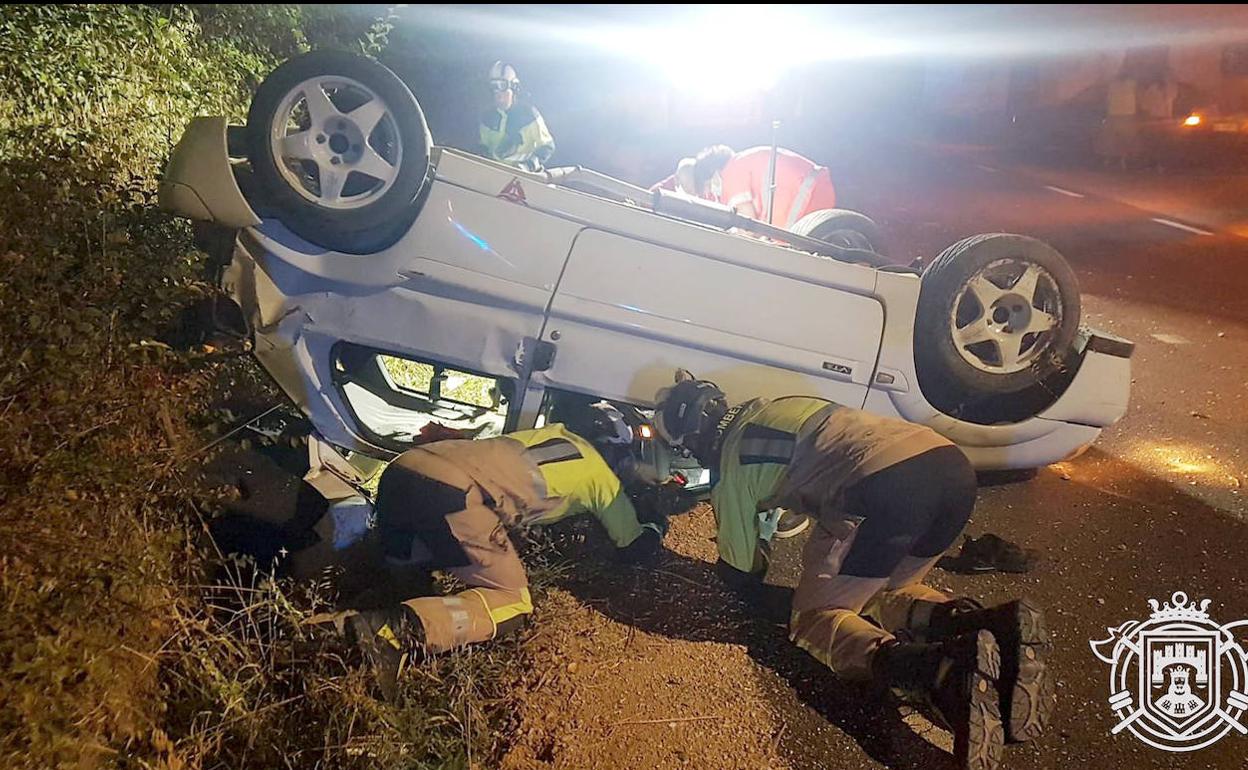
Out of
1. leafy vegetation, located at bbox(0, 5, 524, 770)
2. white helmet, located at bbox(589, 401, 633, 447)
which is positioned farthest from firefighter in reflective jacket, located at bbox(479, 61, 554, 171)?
white helmet, located at bbox(589, 401, 633, 447)

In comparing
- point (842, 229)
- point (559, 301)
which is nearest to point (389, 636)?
point (559, 301)

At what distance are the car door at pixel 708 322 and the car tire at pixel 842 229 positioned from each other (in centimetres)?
116

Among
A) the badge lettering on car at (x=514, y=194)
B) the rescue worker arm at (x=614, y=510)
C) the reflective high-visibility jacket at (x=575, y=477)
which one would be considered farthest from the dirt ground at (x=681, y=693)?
the badge lettering on car at (x=514, y=194)

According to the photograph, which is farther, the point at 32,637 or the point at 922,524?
the point at 922,524

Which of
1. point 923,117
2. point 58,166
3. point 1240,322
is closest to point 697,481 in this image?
point 58,166

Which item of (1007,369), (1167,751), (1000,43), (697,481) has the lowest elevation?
(1167,751)

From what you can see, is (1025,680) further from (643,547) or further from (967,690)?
(643,547)

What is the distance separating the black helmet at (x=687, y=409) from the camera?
3.19 m

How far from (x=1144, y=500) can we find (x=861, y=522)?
2.45 m

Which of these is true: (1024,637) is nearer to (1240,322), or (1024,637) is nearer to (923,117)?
(1240,322)

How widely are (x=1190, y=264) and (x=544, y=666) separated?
8.55 m

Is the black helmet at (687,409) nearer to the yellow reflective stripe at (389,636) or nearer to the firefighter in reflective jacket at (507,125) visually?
the yellow reflective stripe at (389,636)

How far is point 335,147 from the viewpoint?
3287 mm

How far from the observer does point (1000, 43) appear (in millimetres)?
10336
